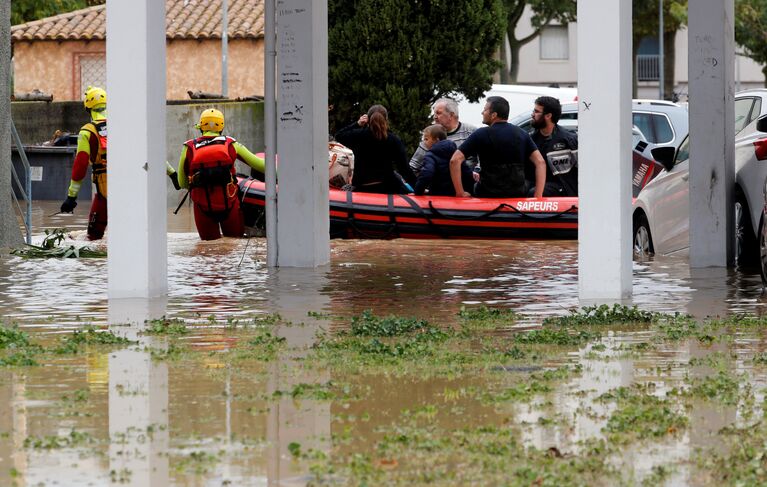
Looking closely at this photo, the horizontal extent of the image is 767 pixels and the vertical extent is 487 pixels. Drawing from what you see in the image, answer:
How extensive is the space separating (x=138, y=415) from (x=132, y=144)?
535cm

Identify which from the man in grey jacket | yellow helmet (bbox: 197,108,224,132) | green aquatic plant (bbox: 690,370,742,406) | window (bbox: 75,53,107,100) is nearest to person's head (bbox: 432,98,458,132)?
the man in grey jacket

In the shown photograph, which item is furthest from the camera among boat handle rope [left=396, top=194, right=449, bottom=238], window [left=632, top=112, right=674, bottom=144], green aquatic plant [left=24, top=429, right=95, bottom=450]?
window [left=632, top=112, right=674, bottom=144]

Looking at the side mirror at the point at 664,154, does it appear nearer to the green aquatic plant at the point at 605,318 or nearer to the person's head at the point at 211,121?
the person's head at the point at 211,121

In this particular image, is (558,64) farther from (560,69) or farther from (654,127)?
(654,127)

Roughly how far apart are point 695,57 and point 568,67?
61.4 meters

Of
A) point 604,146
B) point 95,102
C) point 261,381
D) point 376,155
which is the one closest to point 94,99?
point 95,102

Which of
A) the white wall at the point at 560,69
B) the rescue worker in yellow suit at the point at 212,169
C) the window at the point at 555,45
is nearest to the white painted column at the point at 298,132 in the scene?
the rescue worker in yellow suit at the point at 212,169

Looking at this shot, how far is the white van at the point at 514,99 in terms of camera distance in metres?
33.6

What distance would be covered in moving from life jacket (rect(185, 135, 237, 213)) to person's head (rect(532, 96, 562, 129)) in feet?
11.7

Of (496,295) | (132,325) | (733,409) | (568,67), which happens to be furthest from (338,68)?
(568,67)

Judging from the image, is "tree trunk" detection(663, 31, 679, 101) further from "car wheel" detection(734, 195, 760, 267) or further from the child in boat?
"car wheel" detection(734, 195, 760, 267)

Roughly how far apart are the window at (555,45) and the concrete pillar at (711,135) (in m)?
Result: 61.4

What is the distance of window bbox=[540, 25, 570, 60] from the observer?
250ft

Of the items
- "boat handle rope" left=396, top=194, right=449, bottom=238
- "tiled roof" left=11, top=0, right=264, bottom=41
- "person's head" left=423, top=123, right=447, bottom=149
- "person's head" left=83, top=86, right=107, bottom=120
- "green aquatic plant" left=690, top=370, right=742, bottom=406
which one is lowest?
"green aquatic plant" left=690, top=370, right=742, bottom=406
